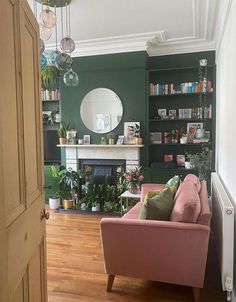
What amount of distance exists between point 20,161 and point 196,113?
404 centimetres

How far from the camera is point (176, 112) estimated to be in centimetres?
493

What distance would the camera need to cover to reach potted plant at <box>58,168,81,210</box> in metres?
4.89

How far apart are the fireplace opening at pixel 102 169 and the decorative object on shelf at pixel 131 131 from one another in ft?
1.32

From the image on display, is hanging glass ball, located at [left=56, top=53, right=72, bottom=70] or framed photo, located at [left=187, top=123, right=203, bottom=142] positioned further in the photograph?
framed photo, located at [left=187, top=123, right=203, bottom=142]

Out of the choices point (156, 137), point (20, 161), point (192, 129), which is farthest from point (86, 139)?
point (20, 161)

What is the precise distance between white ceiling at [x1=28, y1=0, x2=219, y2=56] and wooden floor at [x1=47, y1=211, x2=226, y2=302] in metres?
2.91

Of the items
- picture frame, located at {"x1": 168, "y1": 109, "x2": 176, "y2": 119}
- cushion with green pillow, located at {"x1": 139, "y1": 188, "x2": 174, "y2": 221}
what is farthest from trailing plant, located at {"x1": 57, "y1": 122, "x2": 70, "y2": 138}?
cushion with green pillow, located at {"x1": 139, "y1": 188, "x2": 174, "y2": 221}

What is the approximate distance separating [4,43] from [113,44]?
3.92 metres

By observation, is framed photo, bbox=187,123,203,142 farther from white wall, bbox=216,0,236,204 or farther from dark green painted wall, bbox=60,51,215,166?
white wall, bbox=216,0,236,204

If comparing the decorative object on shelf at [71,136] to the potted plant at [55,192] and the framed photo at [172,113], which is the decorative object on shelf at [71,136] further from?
the framed photo at [172,113]

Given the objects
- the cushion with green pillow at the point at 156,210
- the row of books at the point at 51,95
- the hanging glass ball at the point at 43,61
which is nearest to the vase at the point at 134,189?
the cushion with green pillow at the point at 156,210

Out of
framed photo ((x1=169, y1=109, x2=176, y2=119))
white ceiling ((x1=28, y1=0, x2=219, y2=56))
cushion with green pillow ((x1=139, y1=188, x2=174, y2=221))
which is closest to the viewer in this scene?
cushion with green pillow ((x1=139, y1=188, x2=174, y2=221))

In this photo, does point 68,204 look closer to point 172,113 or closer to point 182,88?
point 172,113

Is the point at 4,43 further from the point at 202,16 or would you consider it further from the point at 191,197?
the point at 202,16
